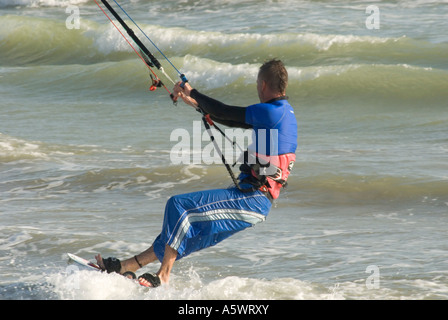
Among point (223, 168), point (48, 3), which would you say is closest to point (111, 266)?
point (223, 168)

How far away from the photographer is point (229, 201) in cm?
504

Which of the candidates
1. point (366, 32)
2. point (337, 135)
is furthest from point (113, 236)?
point (366, 32)

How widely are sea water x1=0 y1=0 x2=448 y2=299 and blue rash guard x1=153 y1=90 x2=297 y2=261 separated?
0.47 metres

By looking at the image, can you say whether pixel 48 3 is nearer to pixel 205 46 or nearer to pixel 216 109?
pixel 205 46

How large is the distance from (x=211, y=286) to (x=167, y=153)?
5.39m

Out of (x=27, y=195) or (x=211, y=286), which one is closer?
(x=211, y=286)

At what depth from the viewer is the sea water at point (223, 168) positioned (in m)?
5.98

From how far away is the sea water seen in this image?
5984mm

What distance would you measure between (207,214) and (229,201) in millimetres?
167

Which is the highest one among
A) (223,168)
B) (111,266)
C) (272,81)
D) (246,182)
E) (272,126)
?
(272,81)

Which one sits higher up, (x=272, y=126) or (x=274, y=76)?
(x=274, y=76)

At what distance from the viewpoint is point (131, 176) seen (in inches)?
365

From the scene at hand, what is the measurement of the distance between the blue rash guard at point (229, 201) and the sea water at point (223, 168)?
1.53 feet
